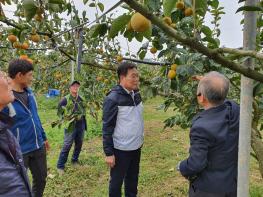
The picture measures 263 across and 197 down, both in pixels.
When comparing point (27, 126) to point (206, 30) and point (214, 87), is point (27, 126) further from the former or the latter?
point (206, 30)

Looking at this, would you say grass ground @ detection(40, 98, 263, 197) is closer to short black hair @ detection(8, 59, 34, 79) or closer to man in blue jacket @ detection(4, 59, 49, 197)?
man in blue jacket @ detection(4, 59, 49, 197)

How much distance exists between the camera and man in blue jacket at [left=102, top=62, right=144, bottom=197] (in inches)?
110

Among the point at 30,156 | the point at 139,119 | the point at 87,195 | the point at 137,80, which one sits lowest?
the point at 87,195

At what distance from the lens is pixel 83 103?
123 inches

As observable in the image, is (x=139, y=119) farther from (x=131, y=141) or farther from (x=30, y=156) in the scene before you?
(x=30, y=156)

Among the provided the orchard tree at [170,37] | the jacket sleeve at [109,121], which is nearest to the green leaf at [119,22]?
the orchard tree at [170,37]

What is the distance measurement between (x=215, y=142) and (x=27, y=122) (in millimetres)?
1519

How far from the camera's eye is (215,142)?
5.96ft

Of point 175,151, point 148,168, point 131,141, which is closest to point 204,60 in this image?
point 131,141

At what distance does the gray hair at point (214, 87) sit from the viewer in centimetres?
180

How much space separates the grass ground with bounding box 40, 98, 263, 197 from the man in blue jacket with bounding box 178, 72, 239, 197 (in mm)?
2010

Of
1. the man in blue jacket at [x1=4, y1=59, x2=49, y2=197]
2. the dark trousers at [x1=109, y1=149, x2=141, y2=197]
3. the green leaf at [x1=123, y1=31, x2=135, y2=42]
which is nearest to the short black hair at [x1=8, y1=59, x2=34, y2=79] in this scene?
the man in blue jacket at [x1=4, y1=59, x2=49, y2=197]

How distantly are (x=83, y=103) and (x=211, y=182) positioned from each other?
156cm

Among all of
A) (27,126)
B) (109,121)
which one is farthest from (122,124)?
(27,126)
